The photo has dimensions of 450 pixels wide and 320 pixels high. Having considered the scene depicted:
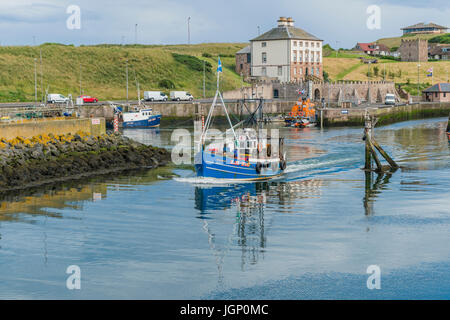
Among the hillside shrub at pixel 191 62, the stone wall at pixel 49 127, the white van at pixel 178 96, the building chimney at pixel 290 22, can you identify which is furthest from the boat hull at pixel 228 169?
the hillside shrub at pixel 191 62

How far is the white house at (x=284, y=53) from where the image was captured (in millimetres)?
119438

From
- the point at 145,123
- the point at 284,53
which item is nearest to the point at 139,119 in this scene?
the point at 145,123

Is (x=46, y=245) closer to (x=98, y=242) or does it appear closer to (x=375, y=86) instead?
(x=98, y=242)

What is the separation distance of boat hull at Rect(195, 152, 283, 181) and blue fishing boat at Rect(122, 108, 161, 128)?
44.0 metres

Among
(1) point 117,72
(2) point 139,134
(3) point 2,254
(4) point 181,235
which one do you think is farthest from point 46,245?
(1) point 117,72

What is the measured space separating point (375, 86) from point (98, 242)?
10603 cm

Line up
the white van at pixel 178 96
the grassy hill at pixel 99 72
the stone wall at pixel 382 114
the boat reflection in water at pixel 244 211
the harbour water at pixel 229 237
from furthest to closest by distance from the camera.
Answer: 1. the grassy hill at pixel 99 72
2. the white van at pixel 178 96
3. the stone wall at pixel 382 114
4. the boat reflection in water at pixel 244 211
5. the harbour water at pixel 229 237

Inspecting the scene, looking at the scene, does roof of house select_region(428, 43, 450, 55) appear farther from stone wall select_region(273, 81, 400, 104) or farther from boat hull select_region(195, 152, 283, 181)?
boat hull select_region(195, 152, 283, 181)

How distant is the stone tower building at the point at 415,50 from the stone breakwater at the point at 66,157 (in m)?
135

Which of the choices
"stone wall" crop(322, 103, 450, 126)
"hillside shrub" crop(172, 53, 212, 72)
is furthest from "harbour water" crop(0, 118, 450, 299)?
"hillside shrub" crop(172, 53, 212, 72)

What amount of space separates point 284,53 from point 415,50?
68.1 metres

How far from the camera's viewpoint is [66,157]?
44938 millimetres

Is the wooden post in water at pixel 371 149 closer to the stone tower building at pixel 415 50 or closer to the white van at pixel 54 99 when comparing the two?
the white van at pixel 54 99

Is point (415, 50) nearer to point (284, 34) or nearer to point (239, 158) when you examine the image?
point (284, 34)
